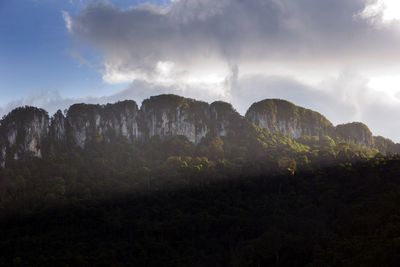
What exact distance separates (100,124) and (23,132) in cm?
2363

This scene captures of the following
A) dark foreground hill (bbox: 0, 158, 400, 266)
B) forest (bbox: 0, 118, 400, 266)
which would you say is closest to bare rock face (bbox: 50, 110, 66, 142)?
forest (bbox: 0, 118, 400, 266)

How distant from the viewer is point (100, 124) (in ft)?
632

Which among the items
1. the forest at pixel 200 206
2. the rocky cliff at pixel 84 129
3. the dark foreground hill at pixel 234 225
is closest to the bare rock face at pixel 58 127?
the rocky cliff at pixel 84 129

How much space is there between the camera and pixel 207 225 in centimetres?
12125

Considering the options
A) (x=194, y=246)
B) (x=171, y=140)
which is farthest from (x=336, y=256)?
(x=171, y=140)

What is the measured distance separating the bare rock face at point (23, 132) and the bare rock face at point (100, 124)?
575 cm

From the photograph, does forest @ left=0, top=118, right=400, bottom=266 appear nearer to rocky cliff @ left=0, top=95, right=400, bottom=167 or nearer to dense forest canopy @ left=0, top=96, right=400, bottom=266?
dense forest canopy @ left=0, top=96, right=400, bottom=266

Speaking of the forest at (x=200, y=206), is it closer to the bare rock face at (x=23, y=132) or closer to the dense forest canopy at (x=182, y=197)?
the dense forest canopy at (x=182, y=197)

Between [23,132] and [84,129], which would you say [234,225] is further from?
[84,129]

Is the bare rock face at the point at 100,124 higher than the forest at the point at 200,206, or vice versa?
the bare rock face at the point at 100,124

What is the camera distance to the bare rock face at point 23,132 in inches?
6801

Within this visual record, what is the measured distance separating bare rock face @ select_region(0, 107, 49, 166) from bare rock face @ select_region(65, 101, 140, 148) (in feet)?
18.9

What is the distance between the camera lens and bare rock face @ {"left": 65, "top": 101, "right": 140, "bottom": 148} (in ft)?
613

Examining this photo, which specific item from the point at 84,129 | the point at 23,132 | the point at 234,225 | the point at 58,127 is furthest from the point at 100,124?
the point at 234,225
